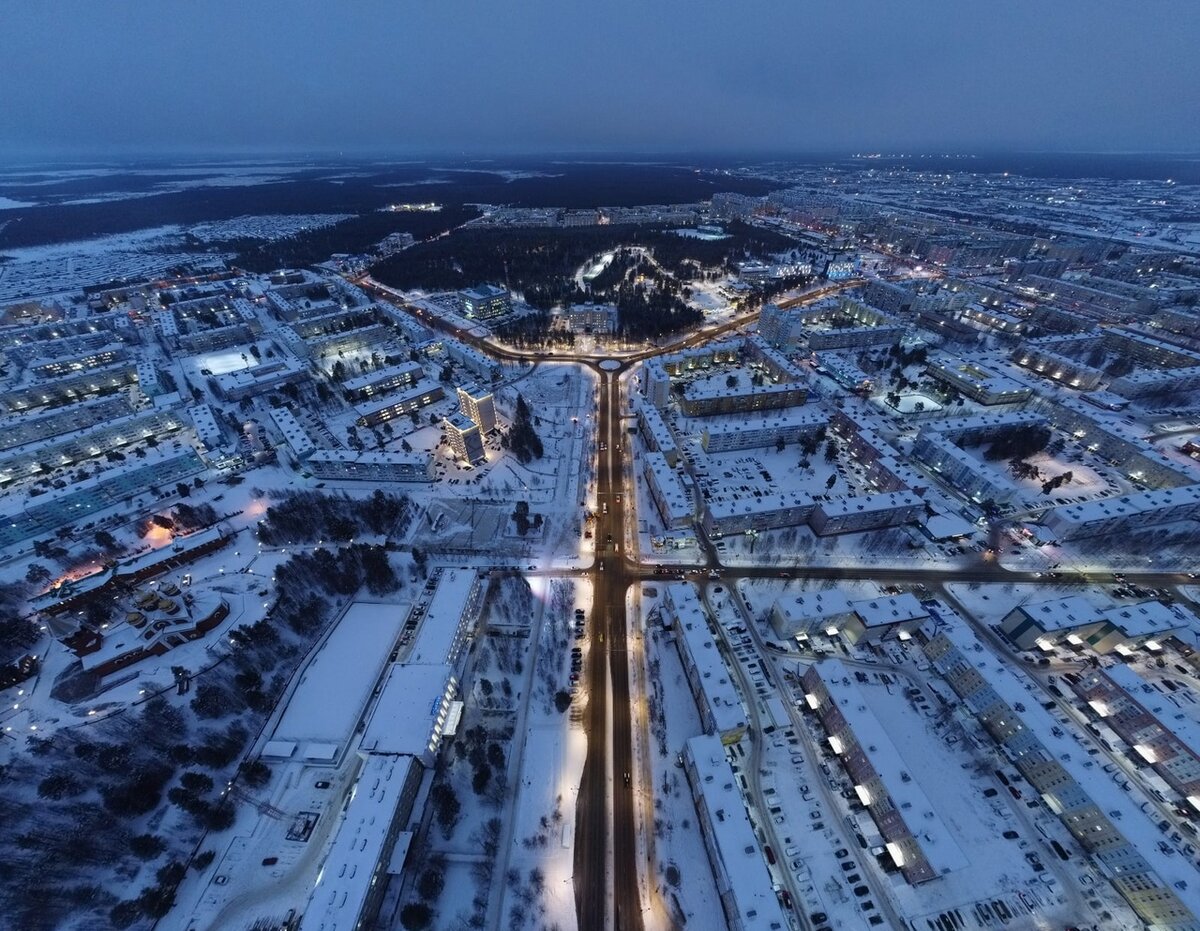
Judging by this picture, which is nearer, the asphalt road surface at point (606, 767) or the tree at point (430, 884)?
the tree at point (430, 884)

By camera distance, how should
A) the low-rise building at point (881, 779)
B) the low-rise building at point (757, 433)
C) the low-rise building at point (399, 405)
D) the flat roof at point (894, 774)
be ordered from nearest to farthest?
the flat roof at point (894, 774)
the low-rise building at point (881, 779)
the low-rise building at point (757, 433)
the low-rise building at point (399, 405)

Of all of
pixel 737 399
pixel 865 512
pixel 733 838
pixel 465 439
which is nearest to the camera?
pixel 733 838

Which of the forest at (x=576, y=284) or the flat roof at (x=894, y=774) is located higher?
the forest at (x=576, y=284)

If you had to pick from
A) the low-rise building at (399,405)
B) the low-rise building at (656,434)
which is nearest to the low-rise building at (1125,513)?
the low-rise building at (656,434)

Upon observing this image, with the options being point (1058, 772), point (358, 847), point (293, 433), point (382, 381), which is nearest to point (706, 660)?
point (1058, 772)

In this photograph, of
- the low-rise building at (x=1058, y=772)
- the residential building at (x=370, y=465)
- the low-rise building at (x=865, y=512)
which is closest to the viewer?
the low-rise building at (x=1058, y=772)

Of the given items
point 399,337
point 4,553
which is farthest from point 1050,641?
point 399,337

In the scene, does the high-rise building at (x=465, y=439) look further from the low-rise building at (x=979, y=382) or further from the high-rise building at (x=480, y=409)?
the low-rise building at (x=979, y=382)

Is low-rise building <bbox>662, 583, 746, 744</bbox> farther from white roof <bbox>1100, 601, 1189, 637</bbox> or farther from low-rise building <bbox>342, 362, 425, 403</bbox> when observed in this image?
low-rise building <bbox>342, 362, 425, 403</bbox>

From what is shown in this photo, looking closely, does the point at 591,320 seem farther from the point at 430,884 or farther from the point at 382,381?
the point at 430,884
